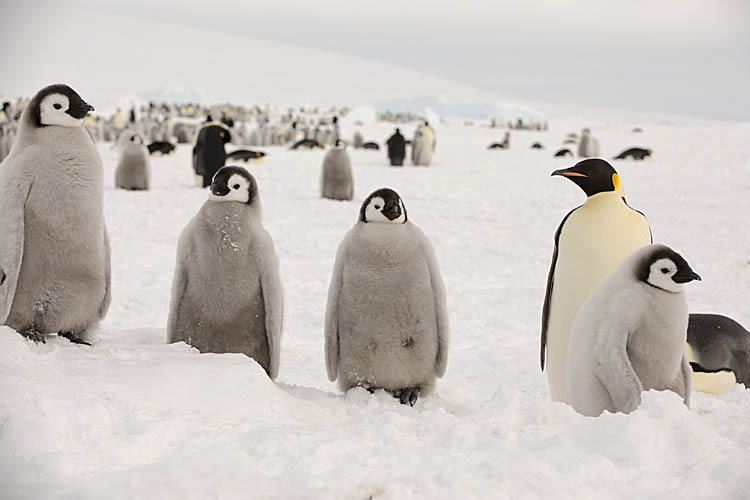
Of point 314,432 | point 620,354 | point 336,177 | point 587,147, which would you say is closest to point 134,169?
point 336,177

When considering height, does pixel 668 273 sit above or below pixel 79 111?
below

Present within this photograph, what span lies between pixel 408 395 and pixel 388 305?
1.24 feet

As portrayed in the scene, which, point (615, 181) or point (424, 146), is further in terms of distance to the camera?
point (424, 146)

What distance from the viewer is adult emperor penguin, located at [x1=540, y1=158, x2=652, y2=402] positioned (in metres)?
3.59

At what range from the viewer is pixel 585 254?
3.61 m

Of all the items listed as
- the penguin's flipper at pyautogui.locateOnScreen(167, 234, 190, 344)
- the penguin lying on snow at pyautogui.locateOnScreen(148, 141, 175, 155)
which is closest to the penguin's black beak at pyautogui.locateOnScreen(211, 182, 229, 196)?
the penguin's flipper at pyautogui.locateOnScreen(167, 234, 190, 344)

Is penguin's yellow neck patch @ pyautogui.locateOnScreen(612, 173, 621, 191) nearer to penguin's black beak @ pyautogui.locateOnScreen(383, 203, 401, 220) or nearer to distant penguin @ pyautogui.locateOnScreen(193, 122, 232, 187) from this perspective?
penguin's black beak @ pyautogui.locateOnScreen(383, 203, 401, 220)

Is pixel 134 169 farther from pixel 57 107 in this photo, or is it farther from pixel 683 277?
pixel 683 277

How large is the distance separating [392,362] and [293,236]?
502 centimetres

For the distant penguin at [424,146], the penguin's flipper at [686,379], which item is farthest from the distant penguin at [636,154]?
the penguin's flipper at [686,379]

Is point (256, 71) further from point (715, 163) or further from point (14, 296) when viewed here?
point (14, 296)

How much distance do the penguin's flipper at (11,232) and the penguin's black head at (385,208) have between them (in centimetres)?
126

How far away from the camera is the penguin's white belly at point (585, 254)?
3.58 metres

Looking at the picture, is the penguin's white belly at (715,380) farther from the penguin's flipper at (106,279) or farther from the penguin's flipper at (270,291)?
the penguin's flipper at (106,279)
